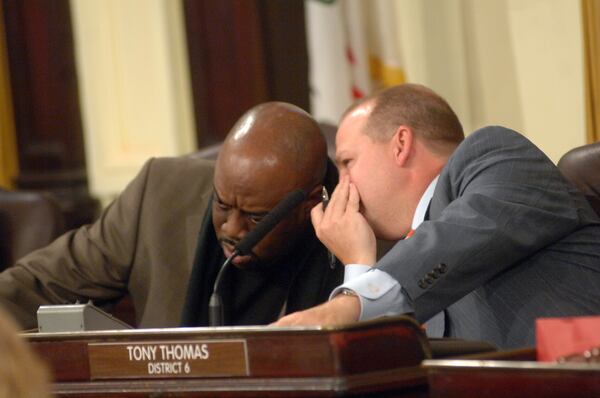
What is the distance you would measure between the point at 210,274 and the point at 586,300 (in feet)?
3.03

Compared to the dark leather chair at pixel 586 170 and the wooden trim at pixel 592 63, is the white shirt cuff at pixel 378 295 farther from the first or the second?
the wooden trim at pixel 592 63

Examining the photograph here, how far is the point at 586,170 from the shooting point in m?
2.47

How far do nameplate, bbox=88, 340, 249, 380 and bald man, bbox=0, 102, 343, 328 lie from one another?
0.81 meters

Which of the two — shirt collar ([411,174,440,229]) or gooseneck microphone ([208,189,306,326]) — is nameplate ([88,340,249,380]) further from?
shirt collar ([411,174,440,229])

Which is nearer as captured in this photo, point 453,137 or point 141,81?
point 453,137

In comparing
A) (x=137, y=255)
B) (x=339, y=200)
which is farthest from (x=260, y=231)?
(x=137, y=255)

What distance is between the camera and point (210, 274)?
273 cm

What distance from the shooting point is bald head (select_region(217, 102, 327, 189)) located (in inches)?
99.6

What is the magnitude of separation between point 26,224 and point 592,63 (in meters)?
1.83

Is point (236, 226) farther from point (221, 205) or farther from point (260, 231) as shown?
point (260, 231)

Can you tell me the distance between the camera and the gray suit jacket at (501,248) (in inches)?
80.1

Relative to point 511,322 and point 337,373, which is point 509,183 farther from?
point 337,373

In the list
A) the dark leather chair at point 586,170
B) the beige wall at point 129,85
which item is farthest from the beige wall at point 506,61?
the dark leather chair at point 586,170

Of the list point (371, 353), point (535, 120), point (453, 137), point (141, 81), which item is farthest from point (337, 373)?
point (141, 81)
